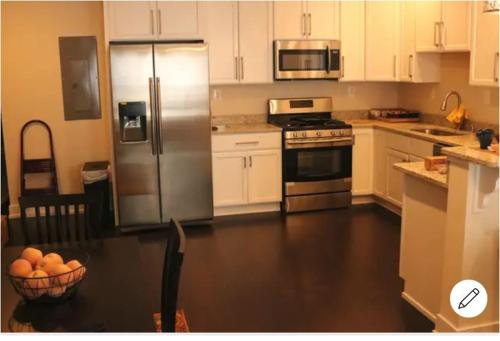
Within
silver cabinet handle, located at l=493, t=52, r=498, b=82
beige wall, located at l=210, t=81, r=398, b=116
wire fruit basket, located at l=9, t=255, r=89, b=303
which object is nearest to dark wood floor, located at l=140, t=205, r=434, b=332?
wire fruit basket, located at l=9, t=255, r=89, b=303

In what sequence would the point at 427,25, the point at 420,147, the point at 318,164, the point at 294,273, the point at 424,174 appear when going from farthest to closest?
the point at 318,164, the point at 427,25, the point at 420,147, the point at 294,273, the point at 424,174

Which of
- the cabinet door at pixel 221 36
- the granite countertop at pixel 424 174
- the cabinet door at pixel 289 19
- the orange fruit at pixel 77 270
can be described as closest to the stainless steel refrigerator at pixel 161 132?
the cabinet door at pixel 221 36

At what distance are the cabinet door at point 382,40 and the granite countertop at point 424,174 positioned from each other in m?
2.50

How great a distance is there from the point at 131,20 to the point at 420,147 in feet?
9.20

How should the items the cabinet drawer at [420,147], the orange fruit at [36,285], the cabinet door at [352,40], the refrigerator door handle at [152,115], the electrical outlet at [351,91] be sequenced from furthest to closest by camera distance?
1. the electrical outlet at [351,91]
2. the cabinet door at [352,40]
3. the refrigerator door handle at [152,115]
4. the cabinet drawer at [420,147]
5. the orange fruit at [36,285]

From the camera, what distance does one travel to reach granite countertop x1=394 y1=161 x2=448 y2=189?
9.52 ft

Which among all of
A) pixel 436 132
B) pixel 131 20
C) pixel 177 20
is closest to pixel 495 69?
pixel 436 132

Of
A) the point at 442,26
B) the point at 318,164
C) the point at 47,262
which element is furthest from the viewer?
the point at 318,164

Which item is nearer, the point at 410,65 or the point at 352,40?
the point at 410,65

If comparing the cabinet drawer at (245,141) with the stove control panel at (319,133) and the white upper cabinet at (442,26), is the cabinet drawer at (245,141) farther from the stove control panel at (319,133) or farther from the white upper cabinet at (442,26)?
the white upper cabinet at (442,26)

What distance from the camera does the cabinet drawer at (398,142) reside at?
16.4 feet

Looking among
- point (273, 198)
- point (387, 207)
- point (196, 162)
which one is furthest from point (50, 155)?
point (387, 207)

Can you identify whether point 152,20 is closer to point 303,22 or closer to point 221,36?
point 221,36

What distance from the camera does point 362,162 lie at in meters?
5.65
